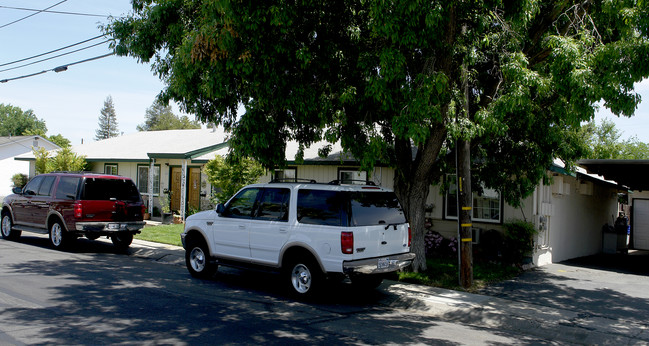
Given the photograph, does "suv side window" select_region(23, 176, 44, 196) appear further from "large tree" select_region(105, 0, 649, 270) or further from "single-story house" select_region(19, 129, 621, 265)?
"large tree" select_region(105, 0, 649, 270)

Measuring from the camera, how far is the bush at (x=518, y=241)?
491 inches

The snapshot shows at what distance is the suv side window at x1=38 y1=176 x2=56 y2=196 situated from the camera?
544 inches

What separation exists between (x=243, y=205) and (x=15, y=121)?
95.1 m

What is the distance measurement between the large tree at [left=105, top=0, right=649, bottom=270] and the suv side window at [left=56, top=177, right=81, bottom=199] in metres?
4.26

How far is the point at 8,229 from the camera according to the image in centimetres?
1551

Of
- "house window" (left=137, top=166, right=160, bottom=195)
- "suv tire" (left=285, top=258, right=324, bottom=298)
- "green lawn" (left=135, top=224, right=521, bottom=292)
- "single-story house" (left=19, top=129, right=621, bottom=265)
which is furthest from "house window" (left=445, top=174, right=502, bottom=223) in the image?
"house window" (left=137, top=166, right=160, bottom=195)

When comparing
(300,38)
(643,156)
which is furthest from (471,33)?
(643,156)

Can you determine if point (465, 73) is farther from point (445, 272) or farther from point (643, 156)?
point (643, 156)

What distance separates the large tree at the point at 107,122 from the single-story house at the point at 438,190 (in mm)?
84324

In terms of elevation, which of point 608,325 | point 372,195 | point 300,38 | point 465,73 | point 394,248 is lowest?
point 608,325

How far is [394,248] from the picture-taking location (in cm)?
881

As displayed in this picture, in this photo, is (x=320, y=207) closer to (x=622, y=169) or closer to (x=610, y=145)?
(x=622, y=169)

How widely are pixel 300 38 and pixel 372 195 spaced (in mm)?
3517

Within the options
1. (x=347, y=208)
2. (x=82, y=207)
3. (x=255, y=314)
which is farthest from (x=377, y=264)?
(x=82, y=207)
